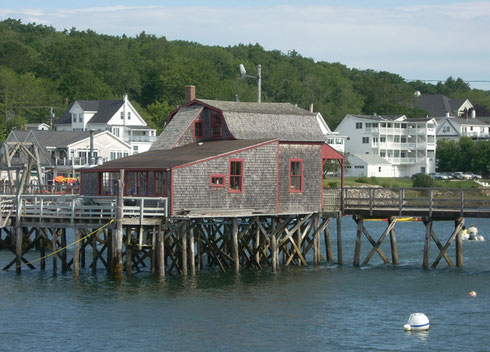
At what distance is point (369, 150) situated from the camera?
136625 millimetres

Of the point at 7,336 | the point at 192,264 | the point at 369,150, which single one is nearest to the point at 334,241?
the point at 192,264

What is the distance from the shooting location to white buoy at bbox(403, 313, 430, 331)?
33.6 meters

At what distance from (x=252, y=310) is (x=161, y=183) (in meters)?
9.15

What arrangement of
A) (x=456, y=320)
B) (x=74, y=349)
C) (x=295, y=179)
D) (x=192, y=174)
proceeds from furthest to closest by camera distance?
1. (x=295, y=179)
2. (x=192, y=174)
3. (x=456, y=320)
4. (x=74, y=349)

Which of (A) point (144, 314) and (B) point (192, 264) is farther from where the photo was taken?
(B) point (192, 264)

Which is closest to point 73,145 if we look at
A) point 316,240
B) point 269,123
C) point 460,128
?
point 269,123

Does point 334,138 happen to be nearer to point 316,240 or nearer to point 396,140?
point 396,140

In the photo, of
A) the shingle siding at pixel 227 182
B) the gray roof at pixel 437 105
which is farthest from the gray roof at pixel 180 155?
the gray roof at pixel 437 105

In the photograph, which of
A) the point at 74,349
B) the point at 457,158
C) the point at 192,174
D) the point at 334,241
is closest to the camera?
the point at 74,349

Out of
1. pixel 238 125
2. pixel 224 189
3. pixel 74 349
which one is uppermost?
pixel 238 125

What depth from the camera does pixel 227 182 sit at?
145 feet

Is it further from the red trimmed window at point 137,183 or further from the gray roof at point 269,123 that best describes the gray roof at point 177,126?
the red trimmed window at point 137,183

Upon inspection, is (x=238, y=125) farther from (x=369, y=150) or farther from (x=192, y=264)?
(x=369, y=150)

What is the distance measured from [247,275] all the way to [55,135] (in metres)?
60.8
